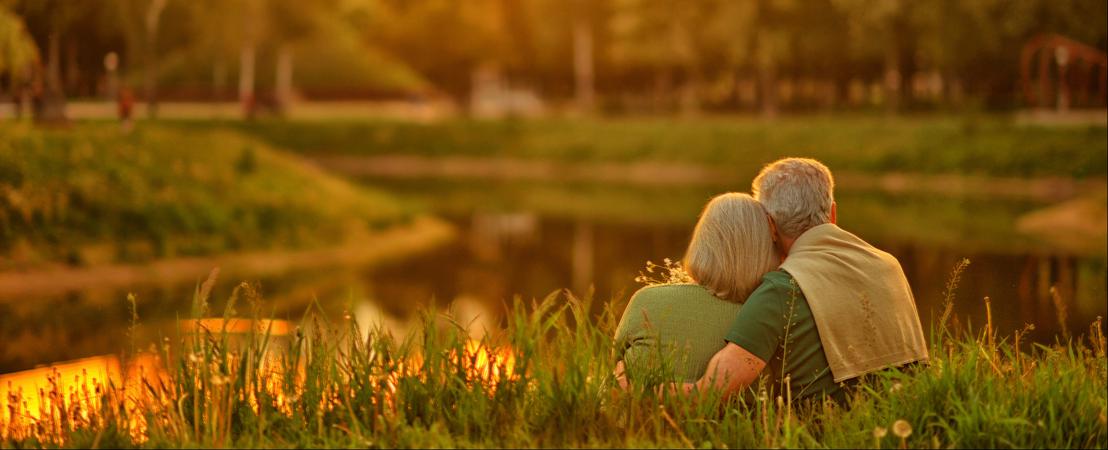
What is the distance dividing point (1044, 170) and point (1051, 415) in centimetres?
2597

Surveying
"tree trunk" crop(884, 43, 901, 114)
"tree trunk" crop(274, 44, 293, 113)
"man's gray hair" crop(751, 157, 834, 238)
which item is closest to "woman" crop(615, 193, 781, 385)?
"man's gray hair" crop(751, 157, 834, 238)

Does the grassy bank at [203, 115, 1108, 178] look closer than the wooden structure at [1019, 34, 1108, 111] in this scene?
No

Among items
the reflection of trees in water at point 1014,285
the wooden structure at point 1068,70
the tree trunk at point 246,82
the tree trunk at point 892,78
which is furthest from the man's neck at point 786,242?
the tree trunk at point 246,82

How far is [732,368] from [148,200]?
14.6m

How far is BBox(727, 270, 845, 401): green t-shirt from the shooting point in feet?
17.6

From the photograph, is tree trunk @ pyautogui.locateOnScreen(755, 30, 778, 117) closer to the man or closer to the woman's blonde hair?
the man

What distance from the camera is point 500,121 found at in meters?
51.4

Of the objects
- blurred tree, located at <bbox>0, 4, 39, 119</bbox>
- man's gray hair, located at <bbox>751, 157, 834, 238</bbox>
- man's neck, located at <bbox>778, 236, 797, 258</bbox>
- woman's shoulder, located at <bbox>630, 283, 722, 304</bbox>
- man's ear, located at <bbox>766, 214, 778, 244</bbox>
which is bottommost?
woman's shoulder, located at <bbox>630, 283, 722, 304</bbox>

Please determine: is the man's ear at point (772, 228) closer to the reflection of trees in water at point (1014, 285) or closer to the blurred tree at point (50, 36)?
the reflection of trees in water at point (1014, 285)

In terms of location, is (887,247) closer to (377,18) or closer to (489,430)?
(489,430)

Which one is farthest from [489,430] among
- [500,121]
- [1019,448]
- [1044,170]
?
[500,121]

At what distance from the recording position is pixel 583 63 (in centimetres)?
6266

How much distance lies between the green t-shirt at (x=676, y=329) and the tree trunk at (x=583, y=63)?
182 ft

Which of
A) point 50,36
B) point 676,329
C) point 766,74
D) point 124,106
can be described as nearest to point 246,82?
point 766,74
